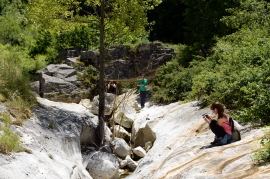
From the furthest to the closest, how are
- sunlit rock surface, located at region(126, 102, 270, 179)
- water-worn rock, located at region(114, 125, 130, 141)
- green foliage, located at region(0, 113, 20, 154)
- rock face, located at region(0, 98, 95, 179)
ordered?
water-worn rock, located at region(114, 125, 130, 141) < green foliage, located at region(0, 113, 20, 154) < rock face, located at region(0, 98, 95, 179) < sunlit rock surface, located at region(126, 102, 270, 179)

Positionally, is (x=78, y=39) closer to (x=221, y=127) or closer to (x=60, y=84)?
(x=60, y=84)

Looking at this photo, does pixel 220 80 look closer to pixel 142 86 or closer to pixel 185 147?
pixel 185 147

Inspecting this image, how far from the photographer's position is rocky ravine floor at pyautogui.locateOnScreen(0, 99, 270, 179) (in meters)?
7.22

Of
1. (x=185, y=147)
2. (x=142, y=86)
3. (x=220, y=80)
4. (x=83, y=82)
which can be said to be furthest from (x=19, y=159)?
(x=83, y=82)

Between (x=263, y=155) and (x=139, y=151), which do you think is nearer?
(x=263, y=155)

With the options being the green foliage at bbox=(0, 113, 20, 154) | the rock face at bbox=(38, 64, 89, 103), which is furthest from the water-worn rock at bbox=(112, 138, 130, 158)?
the rock face at bbox=(38, 64, 89, 103)

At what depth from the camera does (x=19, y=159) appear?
8352 mm

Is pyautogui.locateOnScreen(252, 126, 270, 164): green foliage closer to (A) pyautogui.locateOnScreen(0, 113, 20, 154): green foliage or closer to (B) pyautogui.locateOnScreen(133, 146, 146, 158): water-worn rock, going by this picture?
(A) pyautogui.locateOnScreen(0, 113, 20, 154): green foliage

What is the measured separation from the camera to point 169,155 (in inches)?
376

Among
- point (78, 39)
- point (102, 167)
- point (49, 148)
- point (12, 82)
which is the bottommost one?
point (102, 167)

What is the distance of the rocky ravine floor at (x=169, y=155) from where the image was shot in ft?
23.7

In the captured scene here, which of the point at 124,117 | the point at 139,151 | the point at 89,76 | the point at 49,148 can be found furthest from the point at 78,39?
the point at 49,148

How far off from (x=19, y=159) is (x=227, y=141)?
14.7 ft

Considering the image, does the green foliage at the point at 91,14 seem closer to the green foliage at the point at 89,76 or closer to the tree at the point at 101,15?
the tree at the point at 101,15
